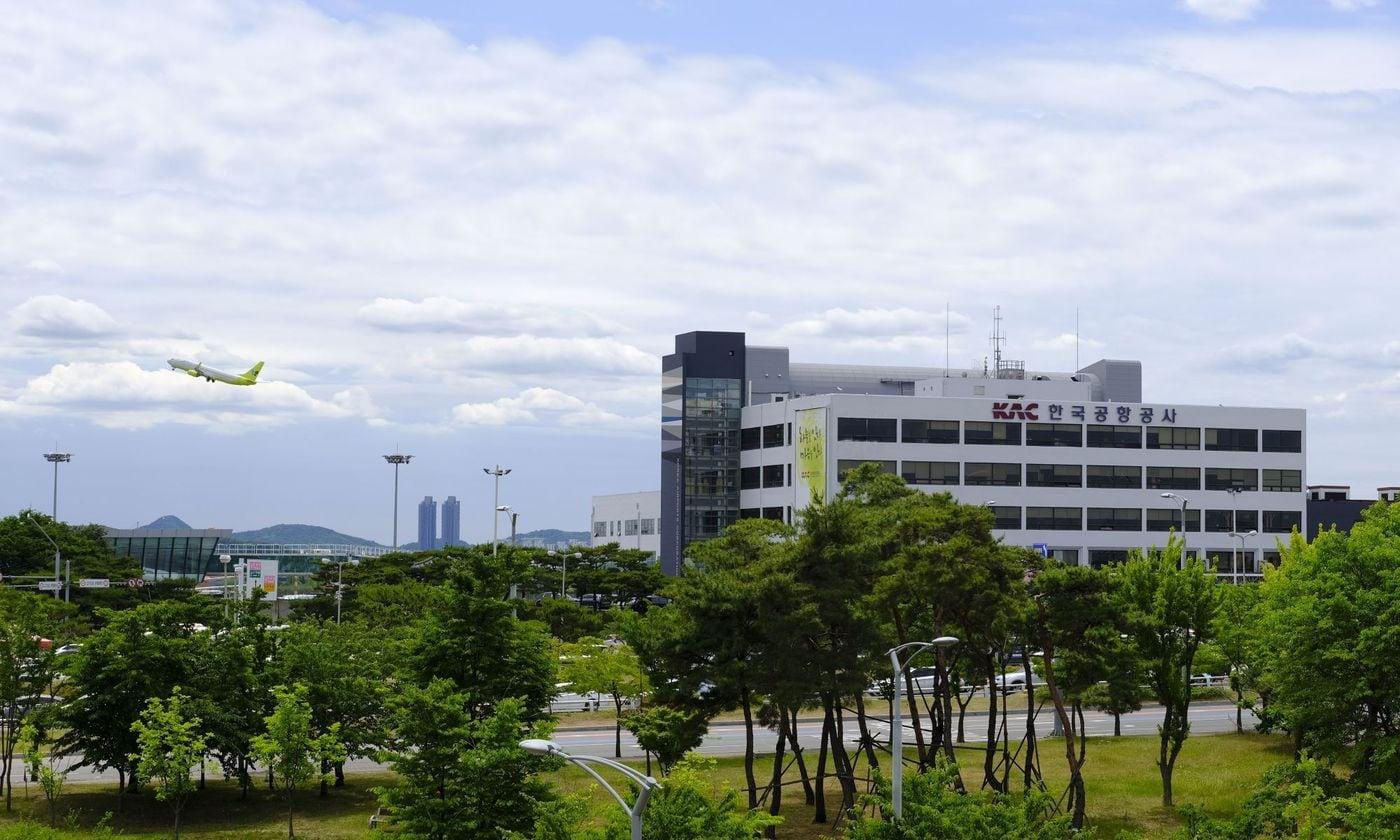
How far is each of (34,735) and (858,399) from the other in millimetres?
→ 73717

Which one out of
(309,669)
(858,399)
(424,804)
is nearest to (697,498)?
(858,399)

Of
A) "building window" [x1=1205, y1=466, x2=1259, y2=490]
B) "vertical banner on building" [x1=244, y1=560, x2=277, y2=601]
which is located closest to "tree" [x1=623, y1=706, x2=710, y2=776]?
"vertical banner on building" [x1=244, y1=560, x2=277, y2=601]

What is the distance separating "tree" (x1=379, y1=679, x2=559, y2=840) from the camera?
3459 cm

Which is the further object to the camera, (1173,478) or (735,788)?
(1173,478)

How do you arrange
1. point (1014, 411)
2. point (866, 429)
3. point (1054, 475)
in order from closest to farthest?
point (866, 429), point (1014, 411), point (1054, 475)

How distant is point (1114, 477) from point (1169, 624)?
67107 mm

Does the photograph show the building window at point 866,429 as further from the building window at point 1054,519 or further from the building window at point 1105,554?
the building window at point 1105,554

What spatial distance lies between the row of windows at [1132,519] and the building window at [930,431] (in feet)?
25.0

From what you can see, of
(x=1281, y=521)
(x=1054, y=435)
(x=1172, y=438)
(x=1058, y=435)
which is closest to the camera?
(x=1054, y=435)

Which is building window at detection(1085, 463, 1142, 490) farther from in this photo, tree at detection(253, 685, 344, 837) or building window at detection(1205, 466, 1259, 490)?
tree at detection(253, 685, 344, 837)

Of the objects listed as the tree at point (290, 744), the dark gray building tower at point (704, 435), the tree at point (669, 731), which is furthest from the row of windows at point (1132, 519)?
the tree at point (290, 744)

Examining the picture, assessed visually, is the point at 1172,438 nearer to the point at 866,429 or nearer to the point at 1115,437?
the point at 1115,437

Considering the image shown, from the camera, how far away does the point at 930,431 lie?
11244cm

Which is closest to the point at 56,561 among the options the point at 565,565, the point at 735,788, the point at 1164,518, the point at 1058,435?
the point at 565,565
